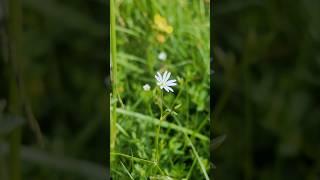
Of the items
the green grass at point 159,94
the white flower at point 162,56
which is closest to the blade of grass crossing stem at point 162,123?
the green grass at point 159,94

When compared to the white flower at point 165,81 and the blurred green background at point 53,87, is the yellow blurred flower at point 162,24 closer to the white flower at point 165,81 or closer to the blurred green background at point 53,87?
the white flower at point 165,81

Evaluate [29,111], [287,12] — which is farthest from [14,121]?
[287,12]

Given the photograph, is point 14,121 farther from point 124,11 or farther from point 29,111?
point 124,11

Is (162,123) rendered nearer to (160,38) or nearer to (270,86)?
(160,38)

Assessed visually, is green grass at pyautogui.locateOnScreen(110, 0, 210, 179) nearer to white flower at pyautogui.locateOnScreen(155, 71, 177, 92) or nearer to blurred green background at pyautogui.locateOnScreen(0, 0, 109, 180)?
white flower at pyautogui.locateOnScreen(155, 71, 177, 92)

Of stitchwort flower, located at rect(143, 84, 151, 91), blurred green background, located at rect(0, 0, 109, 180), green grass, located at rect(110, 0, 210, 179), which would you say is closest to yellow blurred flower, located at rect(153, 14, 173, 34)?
green grass, located at rect(110, 0, 210, 179)

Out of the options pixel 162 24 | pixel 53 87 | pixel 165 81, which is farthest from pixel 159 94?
pixel 53 87
